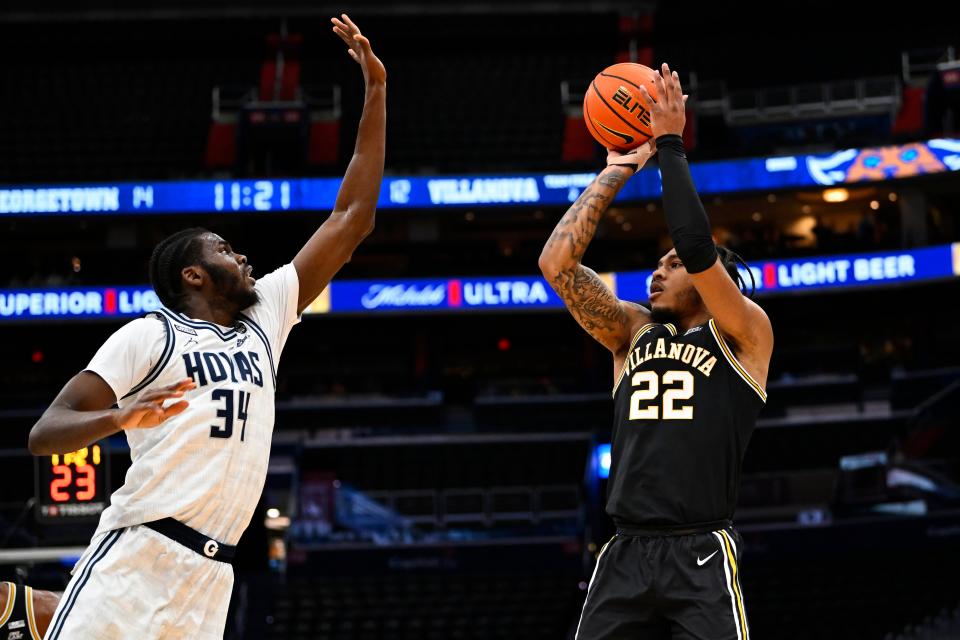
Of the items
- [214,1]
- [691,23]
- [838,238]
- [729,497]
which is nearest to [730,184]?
[838,238]

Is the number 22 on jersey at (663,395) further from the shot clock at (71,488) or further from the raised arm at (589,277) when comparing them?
the shot clock at (71,488)

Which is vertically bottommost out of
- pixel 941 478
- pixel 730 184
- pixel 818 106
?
pixel 941 478

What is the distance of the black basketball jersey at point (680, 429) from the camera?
465 centimetres

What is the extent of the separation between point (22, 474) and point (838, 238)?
55.9ft

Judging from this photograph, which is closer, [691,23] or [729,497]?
[729,497]

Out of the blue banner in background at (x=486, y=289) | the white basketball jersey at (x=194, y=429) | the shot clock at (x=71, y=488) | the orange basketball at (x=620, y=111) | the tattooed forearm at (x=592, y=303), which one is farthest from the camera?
the blue banner in background at (x=486, y=289)

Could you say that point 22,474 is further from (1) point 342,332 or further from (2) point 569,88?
(2) point 569,88

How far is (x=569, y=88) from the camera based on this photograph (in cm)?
2944

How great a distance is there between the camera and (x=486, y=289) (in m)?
25.7

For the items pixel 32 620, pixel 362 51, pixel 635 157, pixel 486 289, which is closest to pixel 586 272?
pixel 635 157

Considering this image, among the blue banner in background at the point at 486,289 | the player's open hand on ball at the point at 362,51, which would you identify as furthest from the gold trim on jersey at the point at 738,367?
the blue banner in background at the point at 486,289

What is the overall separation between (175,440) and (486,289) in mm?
21787

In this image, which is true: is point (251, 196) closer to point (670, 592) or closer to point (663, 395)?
point (663, 395)

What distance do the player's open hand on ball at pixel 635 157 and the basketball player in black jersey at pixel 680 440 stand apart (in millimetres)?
471
